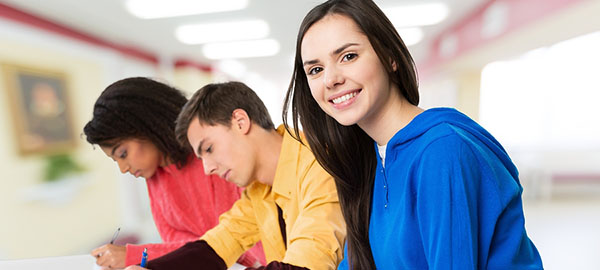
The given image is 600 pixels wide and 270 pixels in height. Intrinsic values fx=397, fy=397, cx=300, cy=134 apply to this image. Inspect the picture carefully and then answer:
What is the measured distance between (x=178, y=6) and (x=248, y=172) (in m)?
2.49

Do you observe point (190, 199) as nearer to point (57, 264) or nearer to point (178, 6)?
point (57, 264)

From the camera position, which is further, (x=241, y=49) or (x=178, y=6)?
(x=241, y=49)

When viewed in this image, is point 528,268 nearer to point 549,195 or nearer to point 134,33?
point 134,33

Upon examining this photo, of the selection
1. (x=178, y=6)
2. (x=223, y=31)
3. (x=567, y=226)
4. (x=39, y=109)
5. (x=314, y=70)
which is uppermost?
(x=178, y=6)

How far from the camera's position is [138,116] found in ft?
4.14

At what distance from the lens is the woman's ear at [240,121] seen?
1.05 metres

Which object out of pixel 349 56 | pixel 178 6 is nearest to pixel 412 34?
pixel 178 6

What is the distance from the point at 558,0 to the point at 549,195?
267cm

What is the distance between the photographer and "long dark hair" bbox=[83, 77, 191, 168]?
48.2 inches

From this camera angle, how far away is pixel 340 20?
2.40ft

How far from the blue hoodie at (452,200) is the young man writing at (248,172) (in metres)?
0.25

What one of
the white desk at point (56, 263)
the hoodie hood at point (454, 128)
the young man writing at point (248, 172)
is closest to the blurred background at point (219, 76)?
the white desk at point (56, 263)

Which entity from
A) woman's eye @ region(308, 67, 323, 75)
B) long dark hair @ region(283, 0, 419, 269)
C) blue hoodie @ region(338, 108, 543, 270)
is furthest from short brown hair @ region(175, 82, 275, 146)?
blue hoodie @ region(338, 108, 543, 270)

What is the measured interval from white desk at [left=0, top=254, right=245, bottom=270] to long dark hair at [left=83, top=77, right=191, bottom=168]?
1.16 feet
